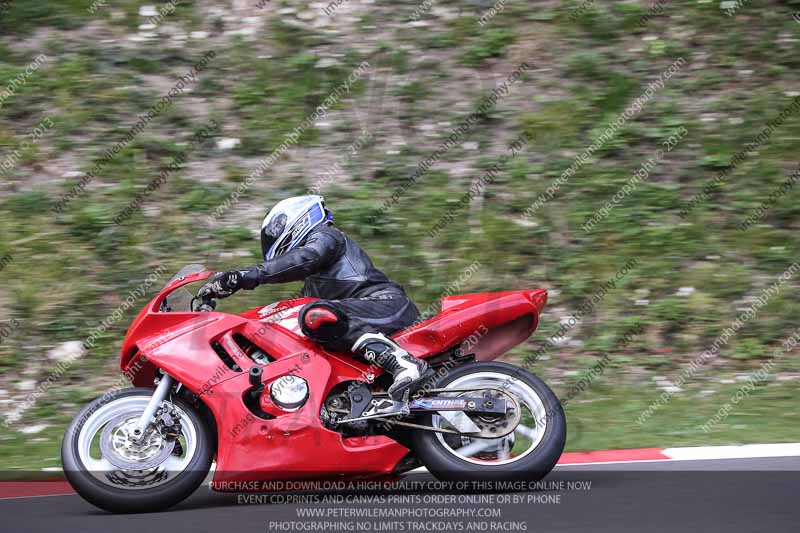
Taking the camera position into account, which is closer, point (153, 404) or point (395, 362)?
point (153, 404)

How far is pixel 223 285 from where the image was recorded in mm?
5391

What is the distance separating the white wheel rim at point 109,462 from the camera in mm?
5133

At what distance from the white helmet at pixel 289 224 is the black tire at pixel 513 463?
130cm

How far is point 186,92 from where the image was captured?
10836 millimetres

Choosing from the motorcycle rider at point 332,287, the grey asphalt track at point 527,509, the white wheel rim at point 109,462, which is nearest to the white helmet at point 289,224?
the motorcycle rider at point 332,287

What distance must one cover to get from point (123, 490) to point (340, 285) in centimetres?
164

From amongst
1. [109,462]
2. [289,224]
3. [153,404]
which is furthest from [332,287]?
[109,462]

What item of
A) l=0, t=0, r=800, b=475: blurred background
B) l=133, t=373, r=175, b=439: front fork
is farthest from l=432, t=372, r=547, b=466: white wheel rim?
l=0, t=0, r=800, b=475: blurred background

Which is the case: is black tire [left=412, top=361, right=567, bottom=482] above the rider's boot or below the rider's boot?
below

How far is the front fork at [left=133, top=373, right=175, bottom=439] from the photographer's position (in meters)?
5.15

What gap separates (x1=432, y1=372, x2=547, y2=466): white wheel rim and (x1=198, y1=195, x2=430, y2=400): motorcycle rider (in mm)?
265

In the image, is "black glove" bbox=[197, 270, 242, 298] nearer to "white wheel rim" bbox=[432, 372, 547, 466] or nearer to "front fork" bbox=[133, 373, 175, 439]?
"front fork" bbox=[133, 373, 175, 439]

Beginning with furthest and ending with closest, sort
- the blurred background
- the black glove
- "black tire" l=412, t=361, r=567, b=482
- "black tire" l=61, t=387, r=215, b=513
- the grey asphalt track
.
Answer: the blurred background < the black glove < "black tire" l=412, t=361, r=567, b=482 < "black tire" l=61, t=387, r=215, b=513 < the grey asphalt track

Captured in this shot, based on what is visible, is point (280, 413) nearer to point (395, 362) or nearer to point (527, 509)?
point (395, 362)
